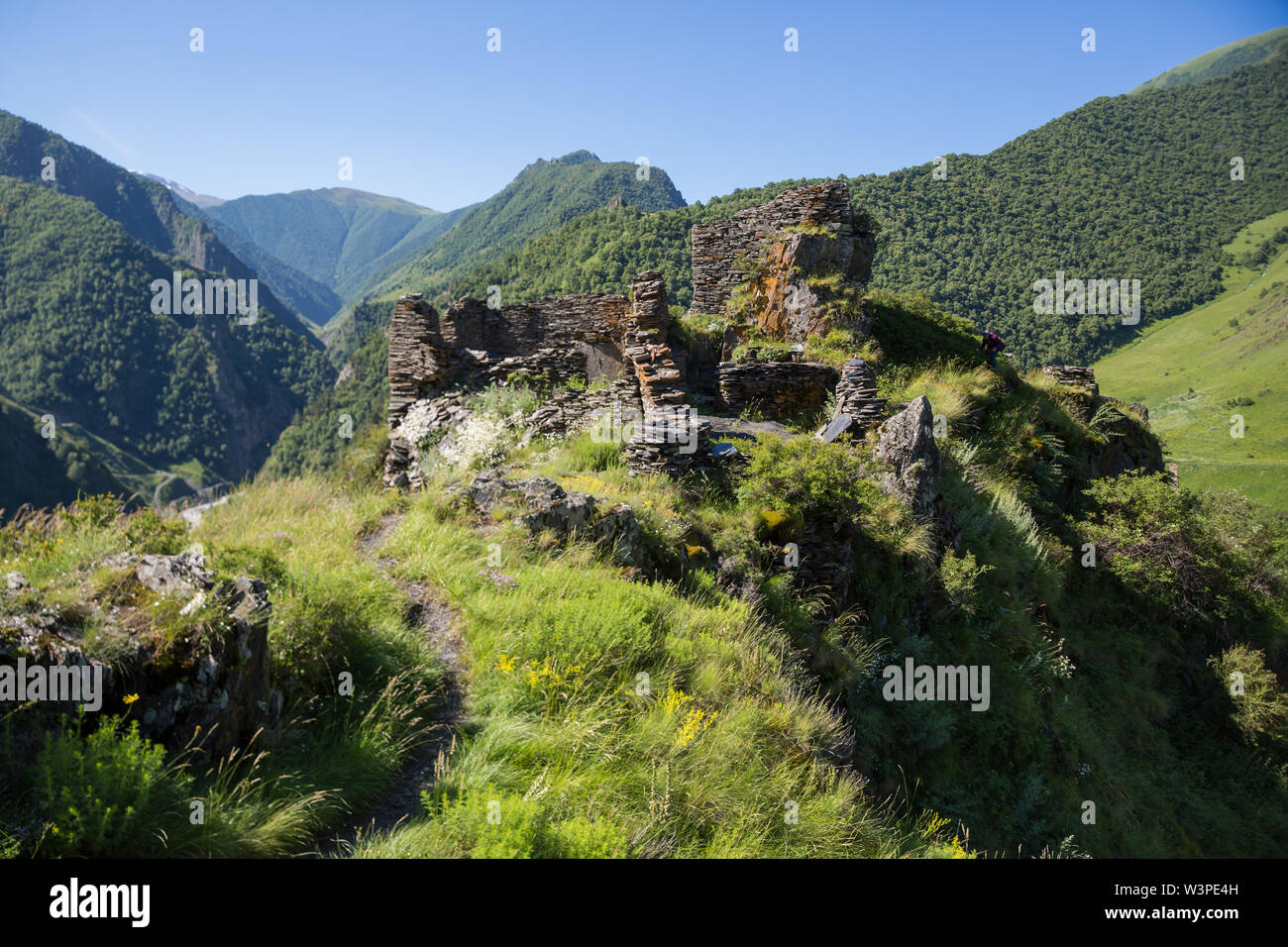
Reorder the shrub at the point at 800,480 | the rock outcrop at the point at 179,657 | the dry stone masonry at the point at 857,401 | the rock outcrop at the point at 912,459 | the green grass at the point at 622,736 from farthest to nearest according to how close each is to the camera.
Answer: the dry stone masonry at the point at 857,401 < the rock outcrop at the point at 912,459 < the shrub at the point at 800,480 < the green grass at the point at 622,736 < the rock outcrop at the point at 179,657

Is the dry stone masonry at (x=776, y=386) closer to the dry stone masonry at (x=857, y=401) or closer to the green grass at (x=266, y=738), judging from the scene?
the dry stone masonry at (x=857, y=401)

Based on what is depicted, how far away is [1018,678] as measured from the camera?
871 cm

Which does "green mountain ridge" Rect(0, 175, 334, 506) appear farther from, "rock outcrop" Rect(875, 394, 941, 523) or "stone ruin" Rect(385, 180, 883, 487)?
"rock outcrop" Rect(875, 394, 941, 523)

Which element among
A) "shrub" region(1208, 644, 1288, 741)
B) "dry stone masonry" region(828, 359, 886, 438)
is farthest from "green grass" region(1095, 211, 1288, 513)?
"dry stone masonry" region(828, 359, 886, 438)

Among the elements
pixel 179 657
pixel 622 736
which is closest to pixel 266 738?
pixel 179 657

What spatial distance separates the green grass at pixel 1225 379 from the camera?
156ft

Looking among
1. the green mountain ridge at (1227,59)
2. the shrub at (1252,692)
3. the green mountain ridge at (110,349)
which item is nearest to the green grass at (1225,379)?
the shrub at (1252,692)

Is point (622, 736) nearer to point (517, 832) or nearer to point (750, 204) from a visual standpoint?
point (517, 832)

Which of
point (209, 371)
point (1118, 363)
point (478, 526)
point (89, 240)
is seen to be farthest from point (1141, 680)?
point (89, 240)

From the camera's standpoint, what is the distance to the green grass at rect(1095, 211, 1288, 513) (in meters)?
47.7

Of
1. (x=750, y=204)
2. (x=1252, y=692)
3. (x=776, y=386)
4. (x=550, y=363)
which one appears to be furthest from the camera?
(x=750, y=204)

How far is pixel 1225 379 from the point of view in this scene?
64.2m

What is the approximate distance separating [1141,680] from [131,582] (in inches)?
606
